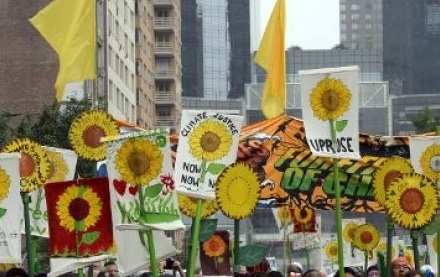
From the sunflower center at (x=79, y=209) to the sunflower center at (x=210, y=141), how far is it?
1.37m

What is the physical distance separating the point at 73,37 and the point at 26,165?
4.57 ft

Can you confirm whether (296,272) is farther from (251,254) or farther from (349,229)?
(349,229)

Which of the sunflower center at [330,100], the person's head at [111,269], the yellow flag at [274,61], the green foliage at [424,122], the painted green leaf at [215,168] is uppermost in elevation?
the green foliage at [424,122]

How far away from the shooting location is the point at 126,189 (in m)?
14.2

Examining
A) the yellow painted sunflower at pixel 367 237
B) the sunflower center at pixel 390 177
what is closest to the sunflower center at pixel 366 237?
the yellow painted sunflower at pixel 367 237

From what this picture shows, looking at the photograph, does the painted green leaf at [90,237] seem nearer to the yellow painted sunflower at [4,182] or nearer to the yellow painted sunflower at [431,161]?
the yellow painted sunflower at [4,182]

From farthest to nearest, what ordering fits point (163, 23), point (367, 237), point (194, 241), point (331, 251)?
point (163, 23) < point (331, 251) < point (367, 237) < point (194, 241)

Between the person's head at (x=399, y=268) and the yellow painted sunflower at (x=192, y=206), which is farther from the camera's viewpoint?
the yellow painted sunflower at (x=192, y=206)

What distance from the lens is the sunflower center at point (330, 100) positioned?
15348 millimetres

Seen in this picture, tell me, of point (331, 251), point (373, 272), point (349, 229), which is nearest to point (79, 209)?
point (373, 272)

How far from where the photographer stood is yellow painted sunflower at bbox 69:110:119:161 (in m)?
16.1

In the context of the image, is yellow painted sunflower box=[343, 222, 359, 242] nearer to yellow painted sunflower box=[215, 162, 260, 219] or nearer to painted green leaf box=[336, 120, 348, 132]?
painted green leaf box=[336, 120, 348, 132]

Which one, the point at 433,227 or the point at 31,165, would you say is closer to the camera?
the point at 433,227

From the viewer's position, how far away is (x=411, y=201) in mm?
14945
